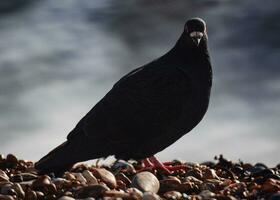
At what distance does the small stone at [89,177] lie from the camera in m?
9.27

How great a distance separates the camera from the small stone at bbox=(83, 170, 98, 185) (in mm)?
9273

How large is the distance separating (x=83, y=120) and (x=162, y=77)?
130 cm

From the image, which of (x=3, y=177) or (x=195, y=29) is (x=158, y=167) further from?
(x=3, y=177)

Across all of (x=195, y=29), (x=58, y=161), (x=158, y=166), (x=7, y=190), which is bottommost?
(x=7, y=190)

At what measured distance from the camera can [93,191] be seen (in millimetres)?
8367

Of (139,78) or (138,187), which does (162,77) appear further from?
(138,187)

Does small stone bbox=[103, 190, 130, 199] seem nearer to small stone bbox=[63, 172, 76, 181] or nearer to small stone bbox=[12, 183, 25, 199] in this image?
small stone bbox=[12, 183, 25, 199]

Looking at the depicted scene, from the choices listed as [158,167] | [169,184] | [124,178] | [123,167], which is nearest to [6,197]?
[124,178]

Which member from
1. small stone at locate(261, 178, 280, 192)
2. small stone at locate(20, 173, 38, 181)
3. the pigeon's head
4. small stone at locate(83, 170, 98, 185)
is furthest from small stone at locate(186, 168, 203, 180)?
small stone at locate(20, 173, 38, 181)

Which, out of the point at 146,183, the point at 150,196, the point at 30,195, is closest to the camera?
the point at 150,196

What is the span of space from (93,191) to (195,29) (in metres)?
3.14

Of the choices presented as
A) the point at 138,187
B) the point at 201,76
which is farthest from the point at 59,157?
the point at 201,76

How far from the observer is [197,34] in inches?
405

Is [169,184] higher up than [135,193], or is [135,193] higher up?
[169,184]
